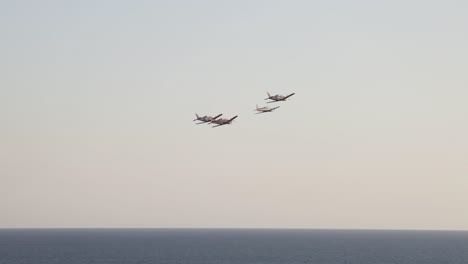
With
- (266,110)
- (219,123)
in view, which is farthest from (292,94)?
(219,123)

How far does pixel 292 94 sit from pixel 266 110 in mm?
4570

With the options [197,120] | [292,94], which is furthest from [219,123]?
[292,94]

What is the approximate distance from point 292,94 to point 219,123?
417 inches

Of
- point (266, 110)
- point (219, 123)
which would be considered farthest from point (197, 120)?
point (266, 110)

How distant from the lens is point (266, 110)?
3152 inches

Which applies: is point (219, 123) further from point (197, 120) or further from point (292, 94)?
point (292, 94)

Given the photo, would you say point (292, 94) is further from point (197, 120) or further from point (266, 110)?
point (197, 120)

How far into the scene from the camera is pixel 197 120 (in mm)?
83875

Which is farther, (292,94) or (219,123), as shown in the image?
(219,123)

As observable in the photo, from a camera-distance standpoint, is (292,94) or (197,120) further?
(197,120)

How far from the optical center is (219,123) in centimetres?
8250

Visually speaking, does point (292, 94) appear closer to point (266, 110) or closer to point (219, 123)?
point (266, 110)

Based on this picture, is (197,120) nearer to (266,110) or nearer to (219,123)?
(219,123)

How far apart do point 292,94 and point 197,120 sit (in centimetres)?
1345
